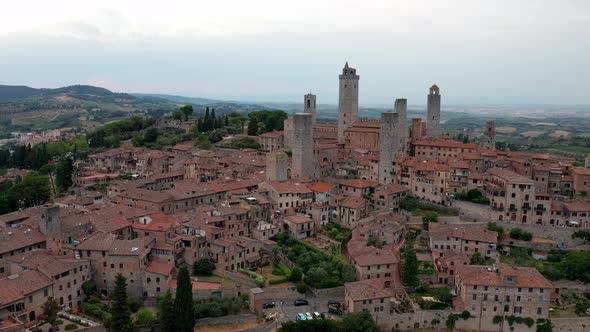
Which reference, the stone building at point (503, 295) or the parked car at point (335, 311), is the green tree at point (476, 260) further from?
the parked car at point (335, 311)

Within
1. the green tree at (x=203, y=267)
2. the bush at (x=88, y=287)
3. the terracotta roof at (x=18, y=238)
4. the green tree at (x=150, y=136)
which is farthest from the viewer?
the green tree at (x=150, y=136)

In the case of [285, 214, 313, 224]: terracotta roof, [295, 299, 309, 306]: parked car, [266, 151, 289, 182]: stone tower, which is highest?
[266, 151, 289, 182]: stone tower

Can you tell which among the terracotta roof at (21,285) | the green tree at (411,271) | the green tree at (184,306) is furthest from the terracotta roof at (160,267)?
the green tree at (411,271)

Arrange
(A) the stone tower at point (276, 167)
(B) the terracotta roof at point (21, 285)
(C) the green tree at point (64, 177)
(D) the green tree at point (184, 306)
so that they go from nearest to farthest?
(B) the terracotta roof at point (21, 285), (D) the green tree at point (184, 306), (A) the stone tower at point (276, 167), (C) the green tree at point (64, 177)

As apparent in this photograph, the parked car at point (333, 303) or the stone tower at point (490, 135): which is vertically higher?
the stone tower at point (490, 135)

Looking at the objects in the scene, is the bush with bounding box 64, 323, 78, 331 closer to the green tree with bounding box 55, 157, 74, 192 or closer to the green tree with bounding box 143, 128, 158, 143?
the green tree with bounding box 55, 157, 74, 192

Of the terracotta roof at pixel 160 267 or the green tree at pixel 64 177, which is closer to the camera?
the terracotta roof at pixel 160 267

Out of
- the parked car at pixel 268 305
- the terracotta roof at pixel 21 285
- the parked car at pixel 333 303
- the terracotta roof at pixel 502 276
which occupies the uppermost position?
the terracotta roof at pixel 21 285

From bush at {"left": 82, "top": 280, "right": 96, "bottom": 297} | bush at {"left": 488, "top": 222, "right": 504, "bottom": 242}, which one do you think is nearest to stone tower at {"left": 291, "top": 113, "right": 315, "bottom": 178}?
bush at {"left": 488, "top": 222, "right": 504, "bottom": 242}
